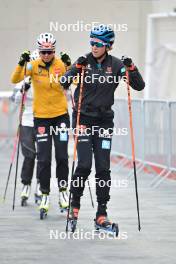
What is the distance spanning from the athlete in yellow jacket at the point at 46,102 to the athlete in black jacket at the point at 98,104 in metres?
1.27

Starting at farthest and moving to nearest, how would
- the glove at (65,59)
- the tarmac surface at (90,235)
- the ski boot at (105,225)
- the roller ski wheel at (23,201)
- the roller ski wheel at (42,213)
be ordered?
1. the roller ski wheel at (23,201)
2. the glove at (65,59)
3. the roller ski wheel at (42,213)
4. the ski boot at (105,225)
5. the tarmac surface at (90,235)

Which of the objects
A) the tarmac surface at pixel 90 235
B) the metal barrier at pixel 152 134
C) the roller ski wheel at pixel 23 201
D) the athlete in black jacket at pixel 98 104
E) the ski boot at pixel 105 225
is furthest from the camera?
the metal barrier at pixel 152 134

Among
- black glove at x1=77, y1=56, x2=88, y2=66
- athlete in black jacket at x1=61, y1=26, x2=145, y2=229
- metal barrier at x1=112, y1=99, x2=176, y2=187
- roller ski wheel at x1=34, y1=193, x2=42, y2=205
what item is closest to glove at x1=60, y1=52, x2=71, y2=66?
athlete in black jacket at x1=61, y1=26, x2=145, y2=229

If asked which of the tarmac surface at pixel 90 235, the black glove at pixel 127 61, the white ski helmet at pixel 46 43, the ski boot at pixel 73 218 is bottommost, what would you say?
the tarmac surface at pixel 90 235

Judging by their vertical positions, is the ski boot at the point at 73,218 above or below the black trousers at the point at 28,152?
below

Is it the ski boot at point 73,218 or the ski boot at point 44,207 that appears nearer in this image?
the ski boot at point 73,218

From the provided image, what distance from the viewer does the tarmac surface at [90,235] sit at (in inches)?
384

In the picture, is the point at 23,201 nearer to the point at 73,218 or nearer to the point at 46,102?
the point at 46,102

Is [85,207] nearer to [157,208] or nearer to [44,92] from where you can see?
[157,208]

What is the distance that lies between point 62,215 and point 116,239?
81.8 inches

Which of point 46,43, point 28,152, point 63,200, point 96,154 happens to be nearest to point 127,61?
point 96,154

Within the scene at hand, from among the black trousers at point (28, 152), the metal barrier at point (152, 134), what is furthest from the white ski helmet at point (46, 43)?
the metal barrier at point (152, 134)

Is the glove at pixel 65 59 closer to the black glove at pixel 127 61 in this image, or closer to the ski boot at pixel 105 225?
the black glove at pixel 127 61

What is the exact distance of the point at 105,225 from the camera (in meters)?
11.3
